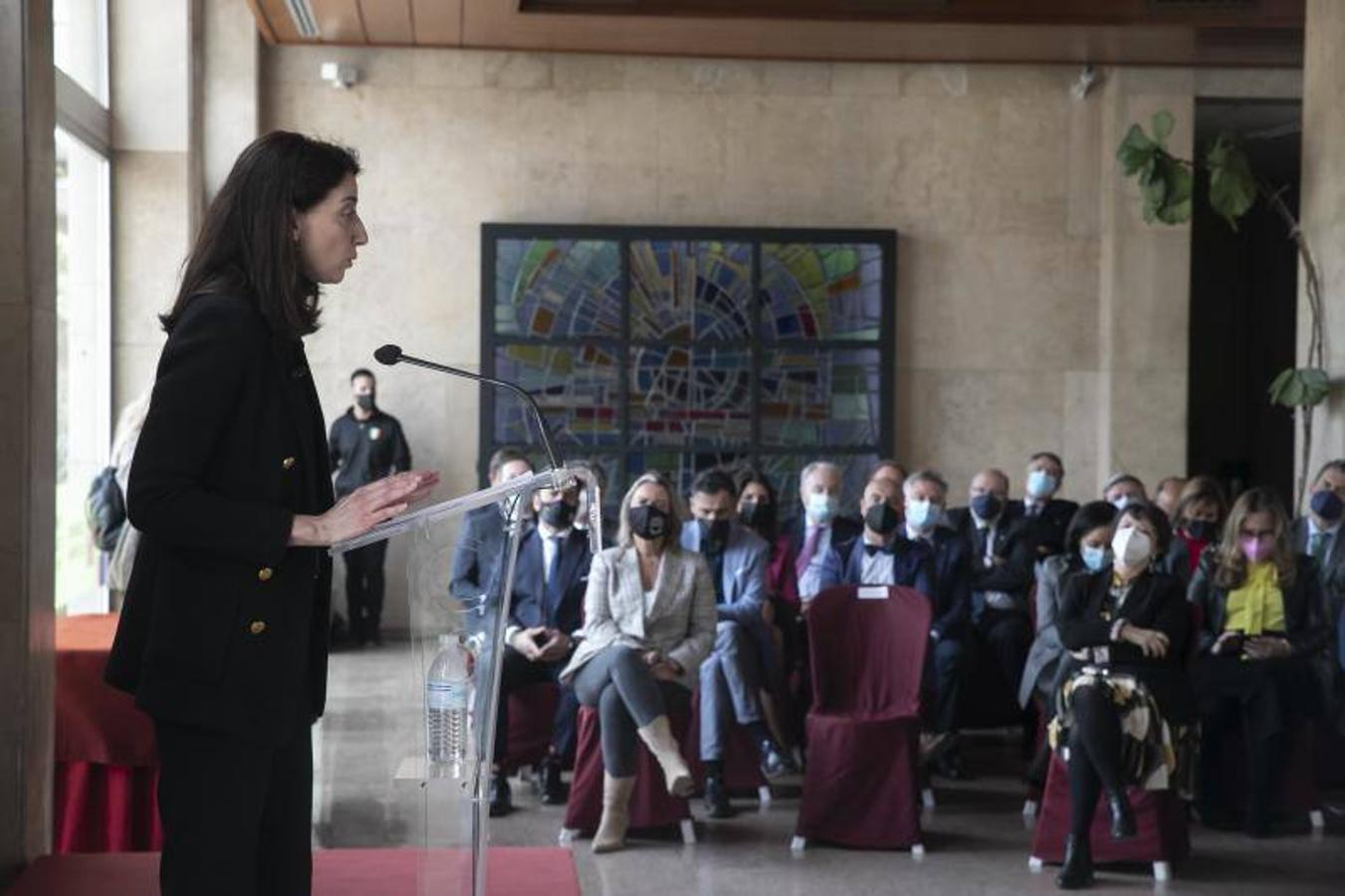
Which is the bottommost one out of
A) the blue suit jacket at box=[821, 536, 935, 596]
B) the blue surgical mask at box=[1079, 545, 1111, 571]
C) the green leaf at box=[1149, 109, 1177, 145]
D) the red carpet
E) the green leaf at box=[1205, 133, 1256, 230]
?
the red carpet

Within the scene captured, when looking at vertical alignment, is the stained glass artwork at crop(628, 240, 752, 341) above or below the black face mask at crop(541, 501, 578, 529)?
above

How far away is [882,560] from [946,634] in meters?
0.42

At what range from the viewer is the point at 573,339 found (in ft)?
37.1

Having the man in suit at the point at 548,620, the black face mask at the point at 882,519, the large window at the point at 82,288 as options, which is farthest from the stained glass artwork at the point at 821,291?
the man in suit at the point at 548,620

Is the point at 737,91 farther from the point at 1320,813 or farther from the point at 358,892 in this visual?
the point at 358,892

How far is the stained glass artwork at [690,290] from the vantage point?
11.4 meters

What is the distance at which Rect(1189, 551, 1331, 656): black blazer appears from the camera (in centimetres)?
656

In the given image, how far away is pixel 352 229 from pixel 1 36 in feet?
6.05

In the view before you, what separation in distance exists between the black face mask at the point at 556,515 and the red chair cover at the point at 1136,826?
2139mm

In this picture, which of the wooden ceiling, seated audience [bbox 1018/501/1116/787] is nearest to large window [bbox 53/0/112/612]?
the wooden ceiling

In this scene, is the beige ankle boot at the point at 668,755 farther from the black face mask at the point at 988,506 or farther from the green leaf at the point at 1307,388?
the green leaf at the point at 1307,388

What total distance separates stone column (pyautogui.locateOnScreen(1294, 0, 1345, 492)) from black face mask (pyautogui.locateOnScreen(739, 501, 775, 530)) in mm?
3071

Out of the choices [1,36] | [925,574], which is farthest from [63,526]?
[1,36]

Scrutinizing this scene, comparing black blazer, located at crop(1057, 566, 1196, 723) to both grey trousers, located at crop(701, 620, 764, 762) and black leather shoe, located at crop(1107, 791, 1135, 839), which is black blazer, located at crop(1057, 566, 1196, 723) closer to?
black leather shoe, located at crop(1107, 791, 1135, 839)
